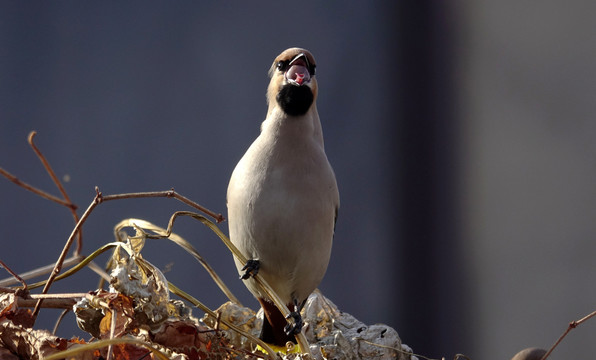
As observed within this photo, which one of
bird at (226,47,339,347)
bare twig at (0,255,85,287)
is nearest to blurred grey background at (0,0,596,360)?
bird at (226,47,339,347)

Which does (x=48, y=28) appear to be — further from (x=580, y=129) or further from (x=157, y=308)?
(x=157, y=308)

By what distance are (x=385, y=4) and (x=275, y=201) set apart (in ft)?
5.78

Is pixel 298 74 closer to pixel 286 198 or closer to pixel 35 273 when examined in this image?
pixel 286 198

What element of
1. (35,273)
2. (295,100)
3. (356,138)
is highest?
(356,138)

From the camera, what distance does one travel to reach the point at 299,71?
973mm

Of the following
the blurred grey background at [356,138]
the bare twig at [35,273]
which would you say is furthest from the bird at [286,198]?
the blurred grey background at [356,138]

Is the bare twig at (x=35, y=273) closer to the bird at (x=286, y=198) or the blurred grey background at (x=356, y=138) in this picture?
the bird at (x=286, y=198)

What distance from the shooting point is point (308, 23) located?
254 cm

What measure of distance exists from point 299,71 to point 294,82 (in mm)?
19

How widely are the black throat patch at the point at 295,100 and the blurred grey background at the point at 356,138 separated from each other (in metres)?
1.31

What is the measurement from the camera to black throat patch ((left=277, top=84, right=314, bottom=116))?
38.9 inches

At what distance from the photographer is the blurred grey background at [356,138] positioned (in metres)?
2.20

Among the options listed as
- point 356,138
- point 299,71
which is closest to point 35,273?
point 299,71

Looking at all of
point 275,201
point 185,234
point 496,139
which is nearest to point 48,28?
point 185,234
